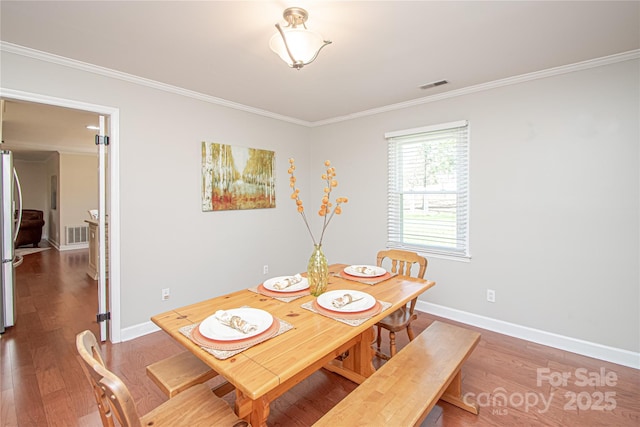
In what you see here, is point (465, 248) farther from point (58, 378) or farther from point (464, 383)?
point (58, 378)

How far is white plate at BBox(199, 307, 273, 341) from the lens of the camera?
1.29m

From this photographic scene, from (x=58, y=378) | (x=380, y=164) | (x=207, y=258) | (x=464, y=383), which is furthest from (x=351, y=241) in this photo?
(x=58, y=378)

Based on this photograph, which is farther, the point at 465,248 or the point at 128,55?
the point at 465,248

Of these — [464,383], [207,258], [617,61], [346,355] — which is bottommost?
[464,383]

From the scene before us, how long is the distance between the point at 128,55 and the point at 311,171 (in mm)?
2710

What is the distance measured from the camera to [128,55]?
2.35 m

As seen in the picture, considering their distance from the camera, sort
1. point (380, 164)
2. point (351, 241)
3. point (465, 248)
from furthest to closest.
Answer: point (351, 241) → point (380, 164) → point (465, 248)

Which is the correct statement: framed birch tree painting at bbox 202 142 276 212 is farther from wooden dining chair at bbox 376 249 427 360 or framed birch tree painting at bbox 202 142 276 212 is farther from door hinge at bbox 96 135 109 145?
wooden dining chair at bbox 376 249 427 360

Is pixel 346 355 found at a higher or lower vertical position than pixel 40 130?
lower

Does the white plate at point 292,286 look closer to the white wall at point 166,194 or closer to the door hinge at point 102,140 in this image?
the white wall at point 166,194

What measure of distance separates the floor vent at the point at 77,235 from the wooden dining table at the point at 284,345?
25.4 feet

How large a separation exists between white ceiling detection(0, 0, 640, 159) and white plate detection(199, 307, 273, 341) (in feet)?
5.62

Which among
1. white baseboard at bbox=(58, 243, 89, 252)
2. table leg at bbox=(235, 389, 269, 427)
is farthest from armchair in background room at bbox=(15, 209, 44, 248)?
table leg at bbox=(235, 389, 269, 427)

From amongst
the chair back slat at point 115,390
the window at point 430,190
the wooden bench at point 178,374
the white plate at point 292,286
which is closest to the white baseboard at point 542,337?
the window at point 430,190
